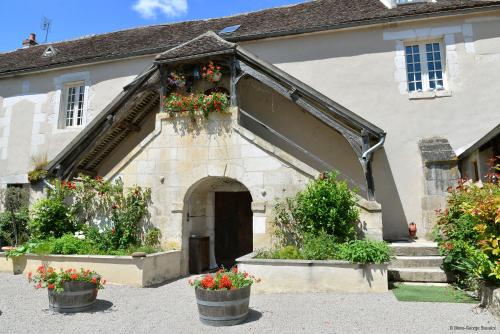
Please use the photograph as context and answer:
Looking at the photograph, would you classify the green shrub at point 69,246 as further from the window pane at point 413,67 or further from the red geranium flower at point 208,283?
the window pane at point 413,67

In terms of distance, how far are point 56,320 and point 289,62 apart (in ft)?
26.6

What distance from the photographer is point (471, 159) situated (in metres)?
8.16

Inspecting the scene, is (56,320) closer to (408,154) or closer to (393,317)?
(393,317)

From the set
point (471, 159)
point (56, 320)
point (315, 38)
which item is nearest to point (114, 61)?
point (315, 38)

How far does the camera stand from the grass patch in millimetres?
5395

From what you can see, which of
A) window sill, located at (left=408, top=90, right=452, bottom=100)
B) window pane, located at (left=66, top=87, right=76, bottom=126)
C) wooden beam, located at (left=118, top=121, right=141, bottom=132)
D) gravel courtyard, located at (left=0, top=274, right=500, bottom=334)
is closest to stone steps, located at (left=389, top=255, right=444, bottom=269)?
gravel courtyard, located at (left=0, top=274, right=500, bottom=334)

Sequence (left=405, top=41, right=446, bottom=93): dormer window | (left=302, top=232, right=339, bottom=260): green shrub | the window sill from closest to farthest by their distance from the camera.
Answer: (left=302, top=232, right=339, bottom=260): green shrub < the window sill < (left=405, top=41, right=446, bottom=93): dormer window

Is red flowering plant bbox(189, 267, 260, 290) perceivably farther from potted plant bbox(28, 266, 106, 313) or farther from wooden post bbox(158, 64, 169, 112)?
wooden post bbox(158, 64, 169, 112)

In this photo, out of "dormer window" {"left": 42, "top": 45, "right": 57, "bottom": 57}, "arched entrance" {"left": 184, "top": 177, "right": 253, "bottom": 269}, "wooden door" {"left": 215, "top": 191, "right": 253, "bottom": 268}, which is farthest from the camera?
"dormer window" {"left": 42, "top": 45, "right": 57, "bottom": 57}

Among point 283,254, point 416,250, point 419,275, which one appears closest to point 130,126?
point 283,254

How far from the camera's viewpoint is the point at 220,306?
4488 millimetres

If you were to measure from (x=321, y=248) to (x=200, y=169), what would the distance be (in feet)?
10.5

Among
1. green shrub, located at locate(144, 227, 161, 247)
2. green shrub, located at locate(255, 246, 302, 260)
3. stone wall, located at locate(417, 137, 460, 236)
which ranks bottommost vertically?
green shrub, located at locate(255, 246, 302, 260)

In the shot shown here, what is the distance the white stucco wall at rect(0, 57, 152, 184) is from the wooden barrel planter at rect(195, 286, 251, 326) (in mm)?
8397
